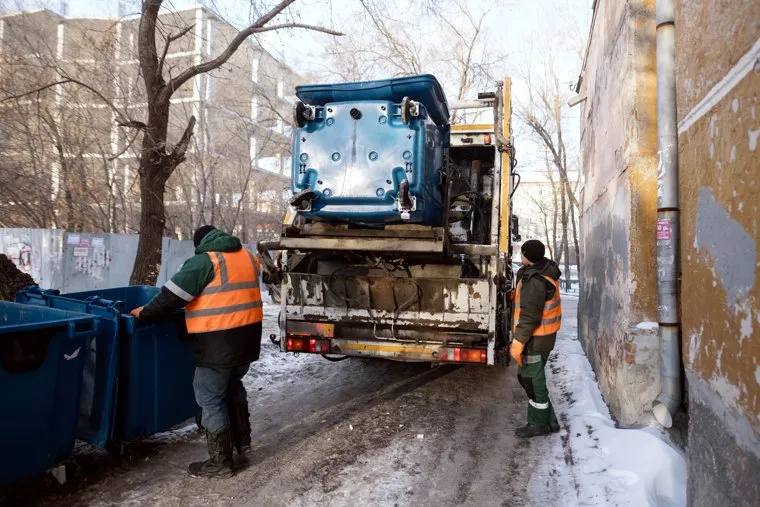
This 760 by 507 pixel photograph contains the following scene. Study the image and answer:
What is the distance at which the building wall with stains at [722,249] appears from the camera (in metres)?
1.99

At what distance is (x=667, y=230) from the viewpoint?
3.76 metres

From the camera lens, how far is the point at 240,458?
12.7 feet

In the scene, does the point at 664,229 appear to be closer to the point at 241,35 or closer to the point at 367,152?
the point at 367,152

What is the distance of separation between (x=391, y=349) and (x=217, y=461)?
1.86 metres

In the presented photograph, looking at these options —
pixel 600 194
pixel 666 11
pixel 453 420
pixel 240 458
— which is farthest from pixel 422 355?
pixel 666 11

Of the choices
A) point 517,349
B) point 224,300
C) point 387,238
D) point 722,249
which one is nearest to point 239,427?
point 224,300

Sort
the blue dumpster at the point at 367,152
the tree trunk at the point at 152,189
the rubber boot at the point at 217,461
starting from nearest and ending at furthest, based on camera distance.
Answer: the rubber boot at the point at 217,461 → the blue dumpster at the point at 367,152 → the tree trunk at the point at 152,189

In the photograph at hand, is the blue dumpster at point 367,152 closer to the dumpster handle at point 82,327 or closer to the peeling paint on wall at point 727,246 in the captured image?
the dumpster handle at point 82,327

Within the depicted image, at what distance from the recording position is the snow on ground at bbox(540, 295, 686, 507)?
3.18 m

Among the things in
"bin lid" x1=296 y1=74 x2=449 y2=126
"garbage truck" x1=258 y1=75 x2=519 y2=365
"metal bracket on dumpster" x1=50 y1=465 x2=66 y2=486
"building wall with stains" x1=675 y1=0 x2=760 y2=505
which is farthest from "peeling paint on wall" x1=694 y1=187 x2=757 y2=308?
"metal bracket on dumpster" x1=50 y1=465 x2=66 y2=486

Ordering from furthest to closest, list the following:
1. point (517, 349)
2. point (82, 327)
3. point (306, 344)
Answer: point (306, 344) → point (517, 349) → point (82, 327)

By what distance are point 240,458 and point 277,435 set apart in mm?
604

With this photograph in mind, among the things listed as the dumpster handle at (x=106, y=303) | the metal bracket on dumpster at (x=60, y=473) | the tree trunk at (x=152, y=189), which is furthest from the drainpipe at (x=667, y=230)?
the tree trunk at (x=152, y=189)

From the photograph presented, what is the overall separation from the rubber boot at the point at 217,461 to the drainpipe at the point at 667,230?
3007mm
